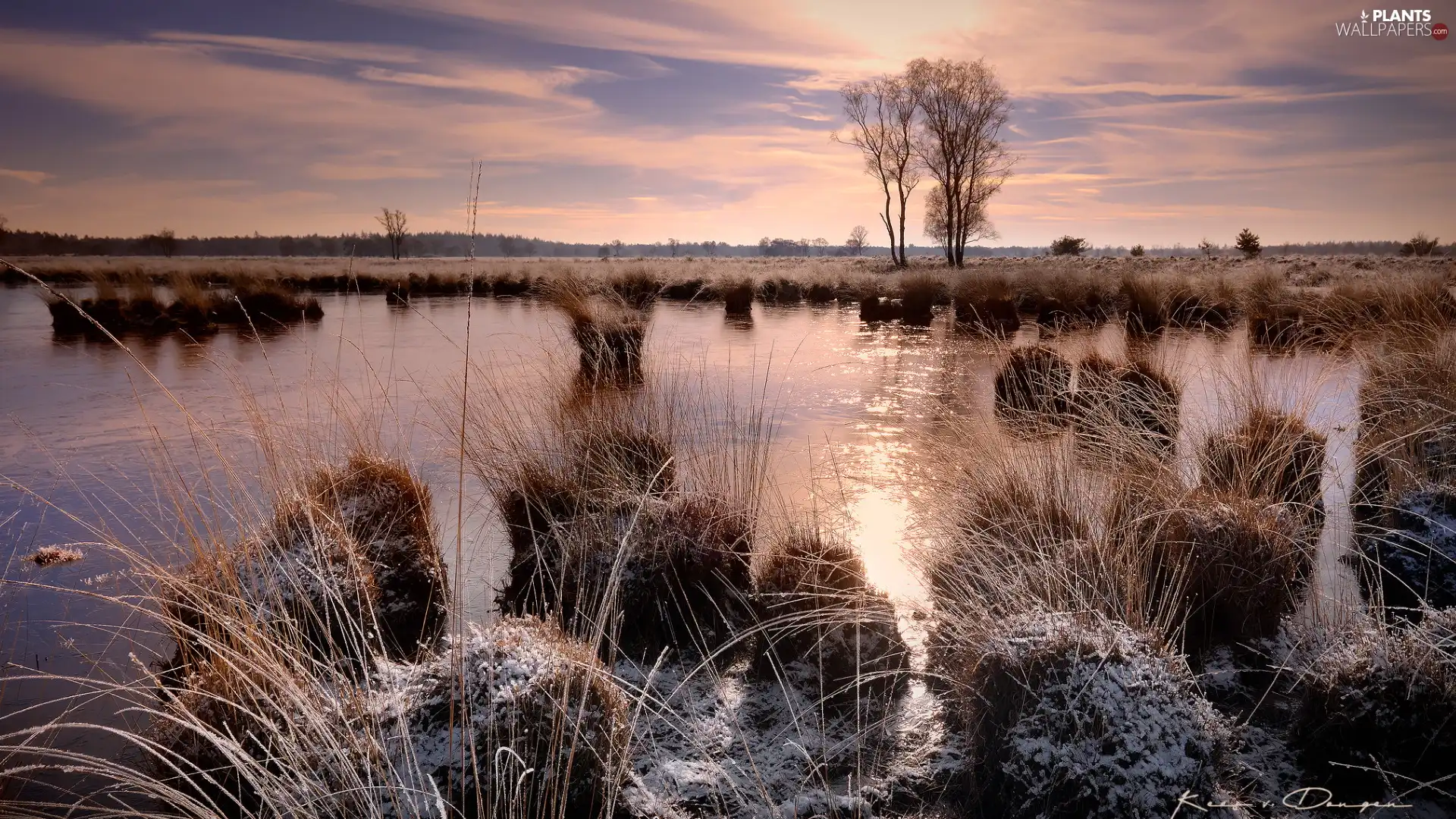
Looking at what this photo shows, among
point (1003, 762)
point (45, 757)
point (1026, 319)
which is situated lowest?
point (45, 757)

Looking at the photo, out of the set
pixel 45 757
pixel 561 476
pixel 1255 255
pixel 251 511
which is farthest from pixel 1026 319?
pixel 1255 255

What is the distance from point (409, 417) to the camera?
753 cm

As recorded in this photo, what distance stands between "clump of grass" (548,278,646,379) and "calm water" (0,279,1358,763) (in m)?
0.43

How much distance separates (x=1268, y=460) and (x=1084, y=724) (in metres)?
3.11

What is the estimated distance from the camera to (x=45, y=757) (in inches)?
113

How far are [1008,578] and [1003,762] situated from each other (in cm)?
81

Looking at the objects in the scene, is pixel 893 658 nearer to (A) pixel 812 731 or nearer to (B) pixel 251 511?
(A) pixel 812 731

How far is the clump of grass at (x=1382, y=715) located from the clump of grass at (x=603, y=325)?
6804 mm

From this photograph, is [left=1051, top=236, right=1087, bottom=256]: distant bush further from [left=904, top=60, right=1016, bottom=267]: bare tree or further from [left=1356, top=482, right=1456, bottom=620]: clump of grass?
[left=1356, top=482, right=1456, bottom=620]: clump of grass

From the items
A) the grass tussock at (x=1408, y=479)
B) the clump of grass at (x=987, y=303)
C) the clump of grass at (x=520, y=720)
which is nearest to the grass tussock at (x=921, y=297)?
the clump of grass at (x=987, y=303)

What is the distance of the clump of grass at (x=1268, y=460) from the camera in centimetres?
415

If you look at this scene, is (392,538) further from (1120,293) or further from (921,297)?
(921,297)

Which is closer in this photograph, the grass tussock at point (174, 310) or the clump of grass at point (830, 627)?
the clump of grass at point (830, 627)

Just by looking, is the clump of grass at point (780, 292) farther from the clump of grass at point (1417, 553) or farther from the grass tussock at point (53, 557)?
the grass tussock at point (53, 557)
